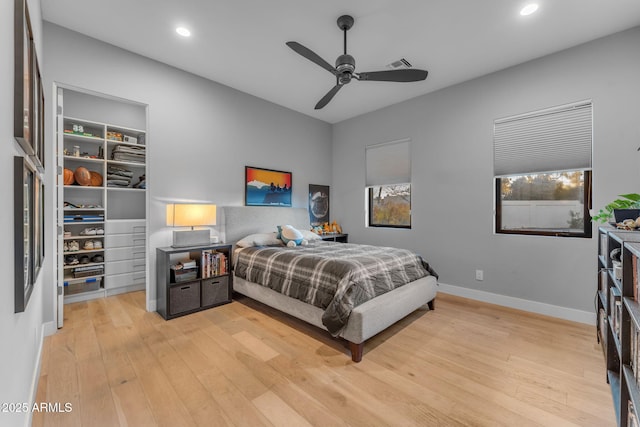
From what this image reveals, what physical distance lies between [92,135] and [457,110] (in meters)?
4.94

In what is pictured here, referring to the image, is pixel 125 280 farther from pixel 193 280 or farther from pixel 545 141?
pixel 545 141

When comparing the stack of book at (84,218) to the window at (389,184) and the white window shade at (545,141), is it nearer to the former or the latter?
the window at (389,184)

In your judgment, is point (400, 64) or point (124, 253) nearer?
point (400, 64)

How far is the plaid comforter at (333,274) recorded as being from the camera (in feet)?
7.41

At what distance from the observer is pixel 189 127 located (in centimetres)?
348

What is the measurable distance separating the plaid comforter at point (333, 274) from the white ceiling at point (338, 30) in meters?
2.21

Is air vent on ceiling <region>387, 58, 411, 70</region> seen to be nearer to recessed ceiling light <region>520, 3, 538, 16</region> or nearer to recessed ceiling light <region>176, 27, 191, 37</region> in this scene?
recessed ceiling light <region>520, 3, 538, 16</region>

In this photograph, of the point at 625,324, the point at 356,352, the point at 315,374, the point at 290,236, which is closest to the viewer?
the point at 625,324

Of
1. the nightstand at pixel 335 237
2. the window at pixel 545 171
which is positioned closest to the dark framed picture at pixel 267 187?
the nightstand at pixel 335 237

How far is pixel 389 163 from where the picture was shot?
452 cm

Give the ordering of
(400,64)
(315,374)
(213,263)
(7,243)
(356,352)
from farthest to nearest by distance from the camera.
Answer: (213,263)
(400,64)
(356,352)
(315,374)
(7,243)

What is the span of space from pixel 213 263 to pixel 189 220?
23.5 inches

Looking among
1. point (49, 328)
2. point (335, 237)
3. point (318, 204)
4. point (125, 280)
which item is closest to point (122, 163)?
point (125, 280)

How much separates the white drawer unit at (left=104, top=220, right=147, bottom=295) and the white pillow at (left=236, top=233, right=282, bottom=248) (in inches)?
58.9
